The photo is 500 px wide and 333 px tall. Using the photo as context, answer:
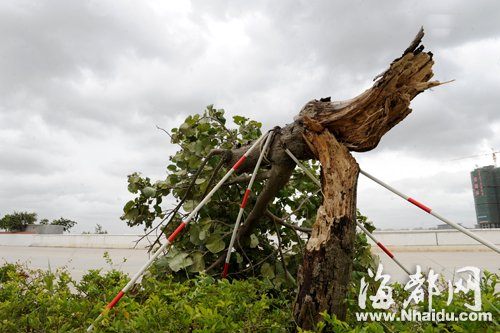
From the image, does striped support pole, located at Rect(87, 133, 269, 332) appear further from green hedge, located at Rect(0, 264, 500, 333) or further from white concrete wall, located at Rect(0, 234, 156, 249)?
white concrete wall, located at Rect(0, 234, 156, 249)

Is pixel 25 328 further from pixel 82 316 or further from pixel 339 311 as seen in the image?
pixel 339 311

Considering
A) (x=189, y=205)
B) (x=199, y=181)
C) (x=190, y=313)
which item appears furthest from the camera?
(x=189, y=205)

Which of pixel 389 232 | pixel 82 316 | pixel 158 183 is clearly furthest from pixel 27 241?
pixel 82 316

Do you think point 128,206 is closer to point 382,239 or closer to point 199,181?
point 199,181

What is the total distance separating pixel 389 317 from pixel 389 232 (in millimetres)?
10576

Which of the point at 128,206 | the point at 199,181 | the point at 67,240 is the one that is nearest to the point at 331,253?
the point at 199,181

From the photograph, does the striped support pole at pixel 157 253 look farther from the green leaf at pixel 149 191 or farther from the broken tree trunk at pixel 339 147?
the green leaf at pixel 149 191

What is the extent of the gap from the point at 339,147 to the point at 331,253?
0.72 metres

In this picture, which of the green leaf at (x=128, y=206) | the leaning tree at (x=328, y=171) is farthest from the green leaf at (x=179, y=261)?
the green leaf at (x=128, y=206)

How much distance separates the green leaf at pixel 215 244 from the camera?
320 cm

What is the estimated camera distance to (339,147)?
2.30 meters

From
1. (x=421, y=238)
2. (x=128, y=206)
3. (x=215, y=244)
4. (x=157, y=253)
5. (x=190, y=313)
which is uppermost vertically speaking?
(x=421, y=238)

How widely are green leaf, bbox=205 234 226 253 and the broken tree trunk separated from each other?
1054 mm

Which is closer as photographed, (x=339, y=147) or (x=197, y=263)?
(x=339, y=147)
